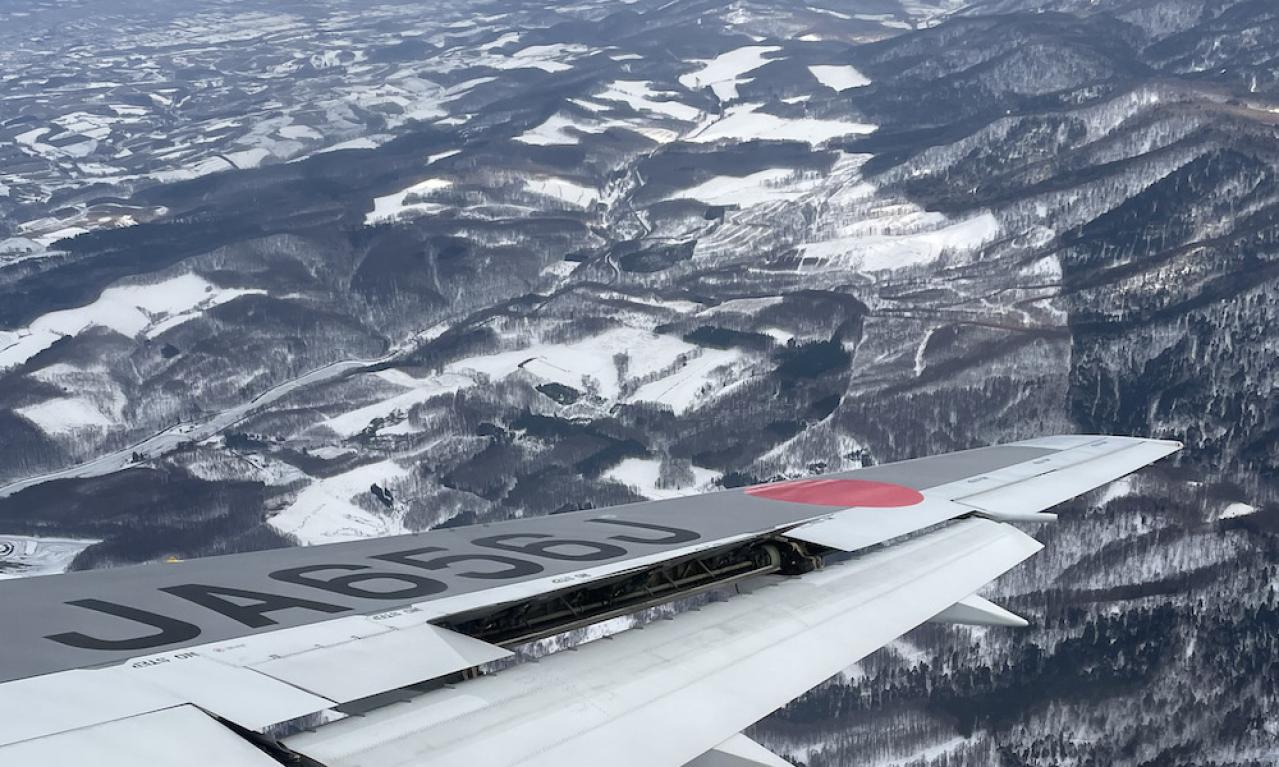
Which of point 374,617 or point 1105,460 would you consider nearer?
point 374,617

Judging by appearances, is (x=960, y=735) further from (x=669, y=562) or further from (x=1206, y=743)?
(x=669, y=562)

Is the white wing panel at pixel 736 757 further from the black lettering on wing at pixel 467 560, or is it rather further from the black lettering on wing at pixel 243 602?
the black lettering on wing at pixel 243 602

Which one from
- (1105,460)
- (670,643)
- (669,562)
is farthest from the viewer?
(1105,460)

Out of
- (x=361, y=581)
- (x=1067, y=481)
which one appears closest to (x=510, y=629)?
(x=361, y=581)

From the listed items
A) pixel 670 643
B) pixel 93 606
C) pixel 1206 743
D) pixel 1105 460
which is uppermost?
pixel 93 606

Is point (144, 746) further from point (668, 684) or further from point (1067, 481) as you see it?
point (1067, 481)

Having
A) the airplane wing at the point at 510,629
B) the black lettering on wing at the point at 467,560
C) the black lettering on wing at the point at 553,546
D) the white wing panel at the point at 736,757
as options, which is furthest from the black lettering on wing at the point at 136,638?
the white wing panel at the point at 736,757

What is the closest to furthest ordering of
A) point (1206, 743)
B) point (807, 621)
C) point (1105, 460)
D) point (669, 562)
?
point (807, 621) < point (669, 562) < point (1105, 460) < point (1206, 743)

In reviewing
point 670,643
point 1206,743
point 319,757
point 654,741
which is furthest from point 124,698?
point 1206,743
